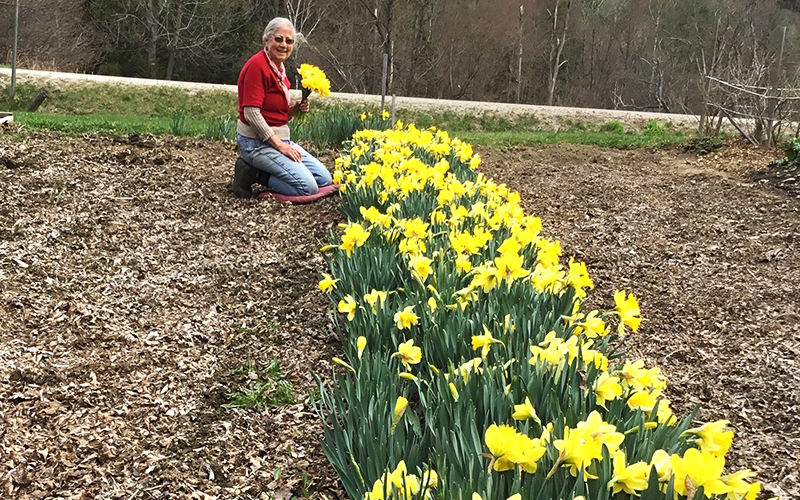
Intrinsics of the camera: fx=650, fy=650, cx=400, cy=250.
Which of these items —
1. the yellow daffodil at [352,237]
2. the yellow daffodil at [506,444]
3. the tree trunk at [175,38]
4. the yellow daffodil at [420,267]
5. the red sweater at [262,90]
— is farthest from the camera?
the tree trunk at [175,38]

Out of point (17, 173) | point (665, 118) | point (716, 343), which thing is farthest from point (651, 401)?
point (665, 118)

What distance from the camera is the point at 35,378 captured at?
7.62ft

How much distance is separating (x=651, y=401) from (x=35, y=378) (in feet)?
6.78

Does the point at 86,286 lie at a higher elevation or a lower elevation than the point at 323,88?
lower

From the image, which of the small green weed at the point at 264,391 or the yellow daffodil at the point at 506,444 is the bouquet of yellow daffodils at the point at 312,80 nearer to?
the small green weed at the point at 264,391

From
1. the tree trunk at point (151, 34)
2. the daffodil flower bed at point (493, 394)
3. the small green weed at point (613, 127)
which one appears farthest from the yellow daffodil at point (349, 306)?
the tree trunk at point (151, 34)

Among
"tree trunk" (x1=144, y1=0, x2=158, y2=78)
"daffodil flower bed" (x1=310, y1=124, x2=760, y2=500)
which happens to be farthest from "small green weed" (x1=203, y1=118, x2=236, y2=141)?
"tree trunk" (x1=144, y1=0, x2=158, y2=78)

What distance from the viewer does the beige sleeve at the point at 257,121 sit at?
13.9 ft

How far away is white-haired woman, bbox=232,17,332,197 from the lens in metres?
4.25

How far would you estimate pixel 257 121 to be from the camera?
167 inches

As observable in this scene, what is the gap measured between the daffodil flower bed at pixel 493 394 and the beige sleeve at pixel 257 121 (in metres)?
1.71

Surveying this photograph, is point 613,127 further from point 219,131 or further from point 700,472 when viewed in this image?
point 700,472

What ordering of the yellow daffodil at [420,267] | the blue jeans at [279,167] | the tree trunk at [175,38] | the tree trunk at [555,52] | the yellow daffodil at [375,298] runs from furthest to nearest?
the tree trunk at [555,52] < the tree trunk at [175,38] < the blue jeans at [279,167] < the yellow daffodil at [420,267] < the yellow daffodil at [375,298]

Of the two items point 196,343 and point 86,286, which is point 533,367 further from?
point 86,286
